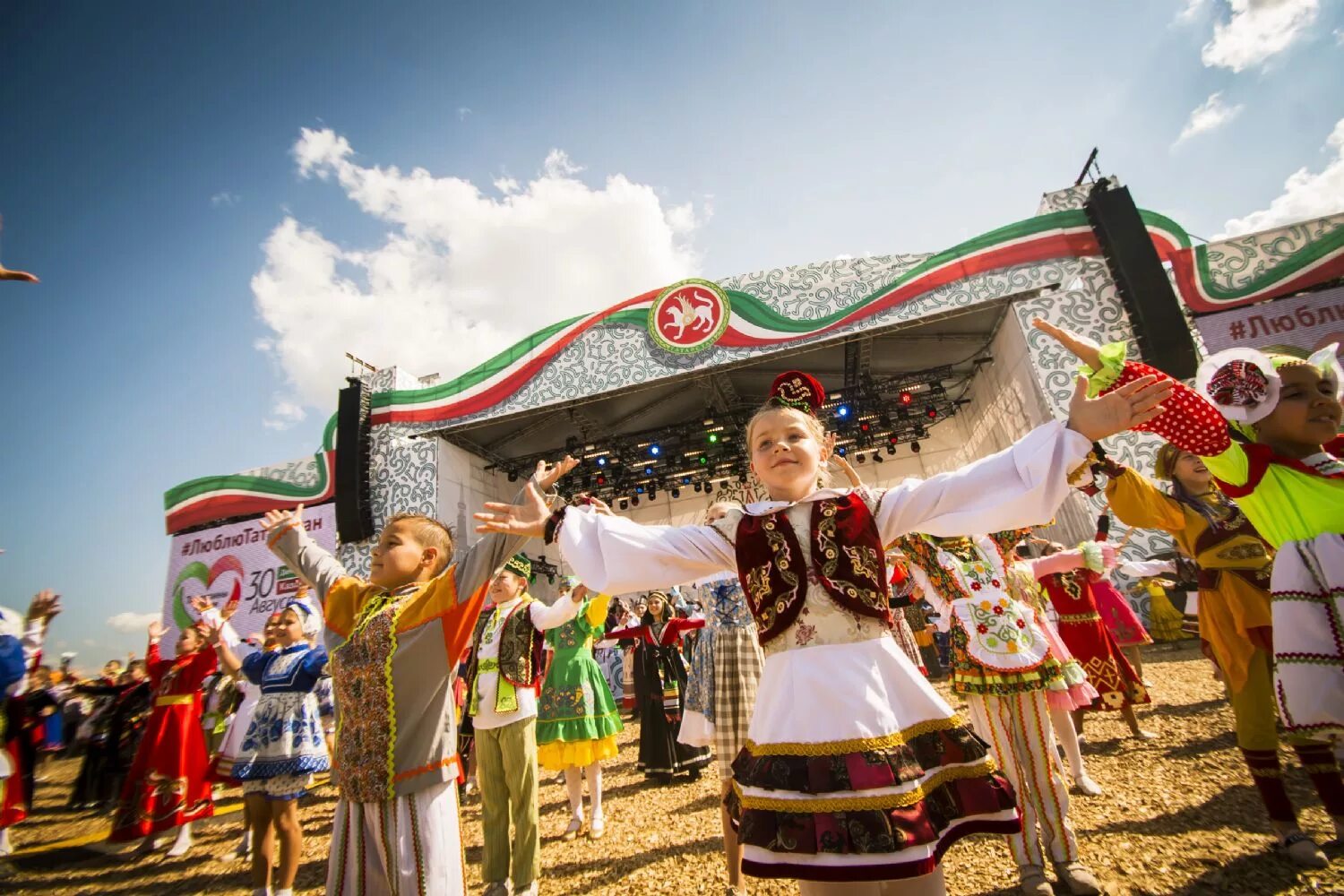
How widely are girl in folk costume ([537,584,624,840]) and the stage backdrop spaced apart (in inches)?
373

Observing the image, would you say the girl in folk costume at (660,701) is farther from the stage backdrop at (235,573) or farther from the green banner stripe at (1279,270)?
the green banner stripe at (1279,270)

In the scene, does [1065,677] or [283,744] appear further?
[1065,677]

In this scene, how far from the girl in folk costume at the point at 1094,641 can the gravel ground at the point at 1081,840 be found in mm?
404

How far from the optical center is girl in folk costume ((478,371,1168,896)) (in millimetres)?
1275

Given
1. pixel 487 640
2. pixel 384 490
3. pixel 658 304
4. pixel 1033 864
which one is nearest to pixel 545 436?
pixel 384 490

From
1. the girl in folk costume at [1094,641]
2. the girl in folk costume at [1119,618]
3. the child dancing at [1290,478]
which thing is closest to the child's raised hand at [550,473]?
the child dancing at [1290,478]

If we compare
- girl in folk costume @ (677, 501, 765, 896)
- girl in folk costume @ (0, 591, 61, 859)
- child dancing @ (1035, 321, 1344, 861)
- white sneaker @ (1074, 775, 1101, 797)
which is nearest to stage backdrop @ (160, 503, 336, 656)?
girl in folk costume @ (0, 591, 61, 859)

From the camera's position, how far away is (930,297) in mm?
10625

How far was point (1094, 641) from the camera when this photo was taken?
15.6ft

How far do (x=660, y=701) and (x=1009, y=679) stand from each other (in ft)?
13.6

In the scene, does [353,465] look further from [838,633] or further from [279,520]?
[838,633]

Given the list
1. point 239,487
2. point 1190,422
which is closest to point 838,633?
point 1190,422

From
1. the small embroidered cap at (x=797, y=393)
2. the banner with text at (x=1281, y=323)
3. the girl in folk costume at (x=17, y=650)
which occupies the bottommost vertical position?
the girl in folk costume at (x=17, y=650)

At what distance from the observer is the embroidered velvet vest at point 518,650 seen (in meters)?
3.84
